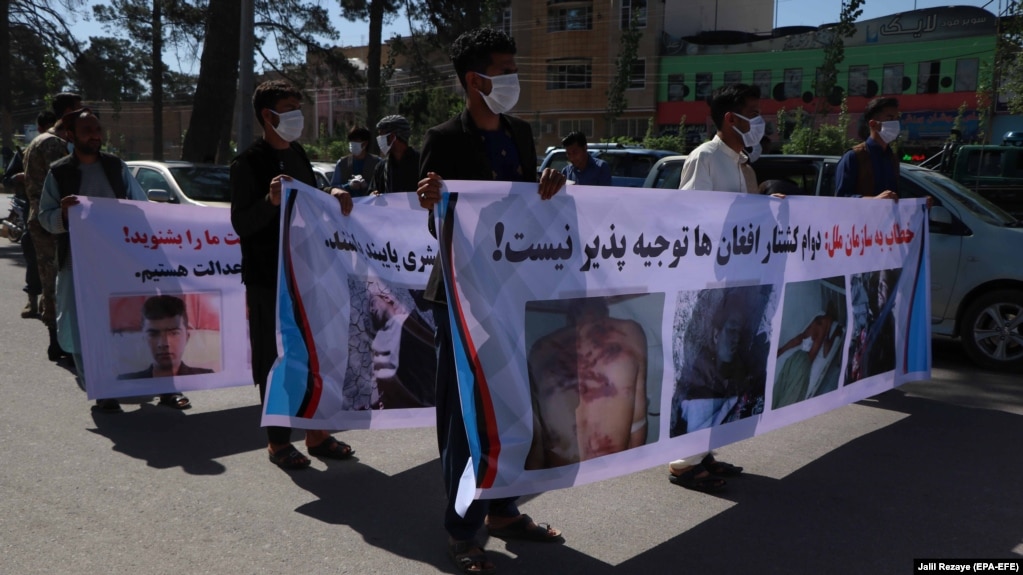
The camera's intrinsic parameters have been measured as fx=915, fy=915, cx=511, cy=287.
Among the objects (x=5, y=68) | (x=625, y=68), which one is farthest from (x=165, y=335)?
(x=625, y=68)

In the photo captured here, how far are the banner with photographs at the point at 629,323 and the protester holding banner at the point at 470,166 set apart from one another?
0.58ft

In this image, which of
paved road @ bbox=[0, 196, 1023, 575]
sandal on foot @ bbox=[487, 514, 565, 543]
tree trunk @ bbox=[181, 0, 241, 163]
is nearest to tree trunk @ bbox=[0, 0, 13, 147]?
tree trunk @ bbox=[181, 0, 241, 163]

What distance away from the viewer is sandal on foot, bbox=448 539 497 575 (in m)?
3.51

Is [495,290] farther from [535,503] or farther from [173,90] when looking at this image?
[173,90]

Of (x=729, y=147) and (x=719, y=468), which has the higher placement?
(x=729, y=147)

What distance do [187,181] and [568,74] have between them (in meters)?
42.7

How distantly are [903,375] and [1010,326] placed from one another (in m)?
2.27

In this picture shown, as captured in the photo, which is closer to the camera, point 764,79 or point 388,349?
point 388,349

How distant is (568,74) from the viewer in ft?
170

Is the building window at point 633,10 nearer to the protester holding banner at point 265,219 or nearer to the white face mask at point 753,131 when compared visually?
the white face mask at point 753,131

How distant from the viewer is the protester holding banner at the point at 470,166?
11.6 feet

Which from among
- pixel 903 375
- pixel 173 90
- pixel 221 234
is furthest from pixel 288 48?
pixel 903 375

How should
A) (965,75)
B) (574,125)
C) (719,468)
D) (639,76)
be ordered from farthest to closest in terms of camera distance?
(574,125) < (639,76) < (965,75) < (719,468)

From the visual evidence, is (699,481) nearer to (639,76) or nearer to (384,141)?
(384,141)
